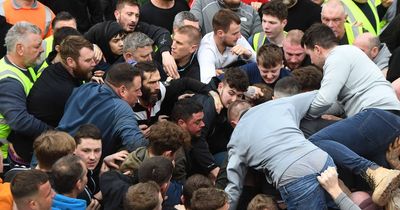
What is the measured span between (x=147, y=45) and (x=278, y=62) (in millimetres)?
1284

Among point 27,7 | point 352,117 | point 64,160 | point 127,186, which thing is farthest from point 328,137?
point 27,7

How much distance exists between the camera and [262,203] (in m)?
6.91

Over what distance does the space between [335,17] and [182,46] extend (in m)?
1.71

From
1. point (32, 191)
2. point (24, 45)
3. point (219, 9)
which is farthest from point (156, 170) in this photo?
point (219, 9)

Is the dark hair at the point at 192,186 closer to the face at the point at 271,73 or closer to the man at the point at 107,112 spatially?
the man at the point at 107,112

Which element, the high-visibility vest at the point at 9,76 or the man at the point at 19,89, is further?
the high-visibility vest at the point at 9,76

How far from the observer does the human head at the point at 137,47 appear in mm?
8750

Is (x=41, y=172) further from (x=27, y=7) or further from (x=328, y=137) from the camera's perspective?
(x=27, y=7)

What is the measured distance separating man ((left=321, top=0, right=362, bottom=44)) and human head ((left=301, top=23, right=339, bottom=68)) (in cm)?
142

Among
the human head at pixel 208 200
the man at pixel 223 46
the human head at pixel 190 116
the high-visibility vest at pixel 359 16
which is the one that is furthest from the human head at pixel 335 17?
the human head at pixel 208 200

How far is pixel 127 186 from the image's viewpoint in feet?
22.4

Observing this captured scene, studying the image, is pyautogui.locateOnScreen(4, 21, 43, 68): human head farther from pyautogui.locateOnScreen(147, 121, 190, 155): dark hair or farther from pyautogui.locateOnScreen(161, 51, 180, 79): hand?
pyautogui.locateOnScreen(147, 121, 190, 155): dark hair

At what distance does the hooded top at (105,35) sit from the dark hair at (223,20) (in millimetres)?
960

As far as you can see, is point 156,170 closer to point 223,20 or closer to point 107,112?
point 107,112
